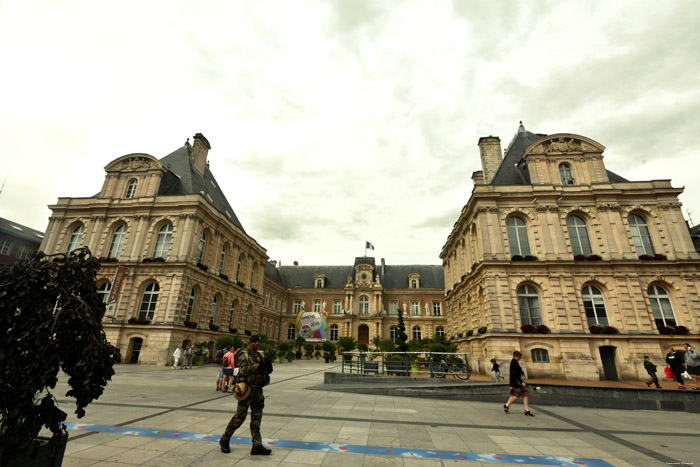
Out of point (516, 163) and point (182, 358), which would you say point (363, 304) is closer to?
point (182, 358)

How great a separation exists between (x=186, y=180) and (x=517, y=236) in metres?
28.2

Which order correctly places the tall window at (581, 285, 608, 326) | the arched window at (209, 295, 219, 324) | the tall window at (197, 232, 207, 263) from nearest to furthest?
1. the tall window at (581, 285, 608, 326)
2. the tall window at (197, 232, 207, 263)
3. the arched window at (209, 295, 219, 324)

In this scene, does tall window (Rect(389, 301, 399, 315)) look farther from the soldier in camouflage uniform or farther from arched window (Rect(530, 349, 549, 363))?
the soldier in camouflage uniform

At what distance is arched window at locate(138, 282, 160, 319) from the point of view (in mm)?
24234

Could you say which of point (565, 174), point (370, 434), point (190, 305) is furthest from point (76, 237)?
point (565, 174)

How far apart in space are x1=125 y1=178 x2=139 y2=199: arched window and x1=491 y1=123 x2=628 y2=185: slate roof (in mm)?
30157

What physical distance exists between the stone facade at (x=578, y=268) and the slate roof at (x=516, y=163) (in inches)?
21.3

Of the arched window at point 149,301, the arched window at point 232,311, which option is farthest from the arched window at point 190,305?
the arched window at point 232,311

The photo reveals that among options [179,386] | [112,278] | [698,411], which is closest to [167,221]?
[112,278]

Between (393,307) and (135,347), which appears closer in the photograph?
(135,347)

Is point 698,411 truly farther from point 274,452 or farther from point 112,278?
point 112,278

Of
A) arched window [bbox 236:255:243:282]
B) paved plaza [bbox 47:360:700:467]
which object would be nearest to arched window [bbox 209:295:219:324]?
arched window [bbox 236:255:243:282]

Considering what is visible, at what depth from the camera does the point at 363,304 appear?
52.6 m

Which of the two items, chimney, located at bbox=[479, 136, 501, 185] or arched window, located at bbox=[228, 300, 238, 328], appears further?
arched window, located at bbox=[228, 300, 238, 328]
